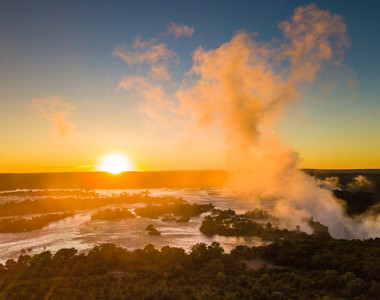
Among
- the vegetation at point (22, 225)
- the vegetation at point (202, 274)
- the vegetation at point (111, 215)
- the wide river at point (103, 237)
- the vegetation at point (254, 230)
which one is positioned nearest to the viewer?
the vegetation at point (202, 274)

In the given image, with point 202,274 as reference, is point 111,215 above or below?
above

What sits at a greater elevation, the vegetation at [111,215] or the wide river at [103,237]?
the vegetation at [111,215]

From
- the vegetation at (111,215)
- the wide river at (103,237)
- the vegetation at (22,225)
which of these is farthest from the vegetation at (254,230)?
A: the vegetation at (22,225)

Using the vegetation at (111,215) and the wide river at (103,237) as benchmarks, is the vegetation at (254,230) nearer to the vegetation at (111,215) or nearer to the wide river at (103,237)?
the wide river at (103,237)

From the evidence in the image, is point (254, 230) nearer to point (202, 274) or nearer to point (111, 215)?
point (202, 274)

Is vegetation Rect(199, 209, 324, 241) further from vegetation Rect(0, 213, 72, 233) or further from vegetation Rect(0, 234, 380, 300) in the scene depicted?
vegetation Rect(0, 213, 72, 233)

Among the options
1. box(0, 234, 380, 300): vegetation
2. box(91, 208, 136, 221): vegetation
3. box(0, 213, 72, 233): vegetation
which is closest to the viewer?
box(0, 234, 380, 300): vegetation

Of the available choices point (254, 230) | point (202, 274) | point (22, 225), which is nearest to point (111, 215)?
point (22, 225)

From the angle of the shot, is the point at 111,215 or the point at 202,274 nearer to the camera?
the point at 202,274

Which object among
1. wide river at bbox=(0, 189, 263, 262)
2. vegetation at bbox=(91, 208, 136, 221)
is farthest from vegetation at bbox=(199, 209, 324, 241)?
vegetation at bbox=(91, 208, 136, 221)

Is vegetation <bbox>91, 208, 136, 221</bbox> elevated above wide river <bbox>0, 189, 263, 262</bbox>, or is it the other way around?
vegetation <bbox>91, 208, 136, 221</bbox>
